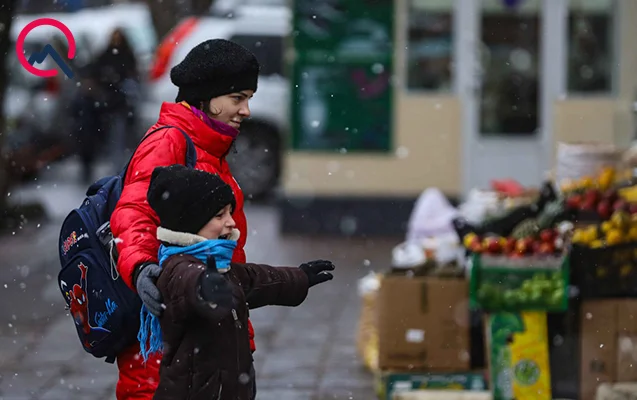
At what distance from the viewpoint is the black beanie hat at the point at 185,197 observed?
145 inches

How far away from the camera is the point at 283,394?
709cm

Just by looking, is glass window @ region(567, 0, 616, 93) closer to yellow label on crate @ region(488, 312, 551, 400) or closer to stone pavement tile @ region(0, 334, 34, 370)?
stone pavement tile @ region(0, 334, 34, 370)

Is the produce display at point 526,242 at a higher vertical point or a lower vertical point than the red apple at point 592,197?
lower

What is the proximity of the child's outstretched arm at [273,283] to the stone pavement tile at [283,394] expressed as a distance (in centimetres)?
314

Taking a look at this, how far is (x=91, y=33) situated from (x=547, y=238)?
12.0m

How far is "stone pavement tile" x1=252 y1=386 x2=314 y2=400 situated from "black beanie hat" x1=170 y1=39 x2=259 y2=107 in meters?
3.21

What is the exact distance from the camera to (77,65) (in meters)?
16.7

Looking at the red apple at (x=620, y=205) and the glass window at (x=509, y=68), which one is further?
the glass window at (x=509, y=68)

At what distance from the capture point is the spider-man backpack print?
12.9ft

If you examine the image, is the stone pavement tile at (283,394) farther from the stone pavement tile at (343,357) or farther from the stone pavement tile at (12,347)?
the stone pavement tile at (12,347)

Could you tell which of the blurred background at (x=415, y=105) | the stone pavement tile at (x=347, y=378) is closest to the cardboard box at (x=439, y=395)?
the stone pavement tile at (x=347, y=378)

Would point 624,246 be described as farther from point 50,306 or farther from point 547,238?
point 50,306

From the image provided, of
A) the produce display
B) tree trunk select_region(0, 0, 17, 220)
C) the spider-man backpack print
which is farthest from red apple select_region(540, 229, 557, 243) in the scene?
tree trunk select_region(0, 0, 17, 220)

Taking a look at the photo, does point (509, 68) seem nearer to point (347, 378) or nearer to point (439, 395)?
point (347, 378)
